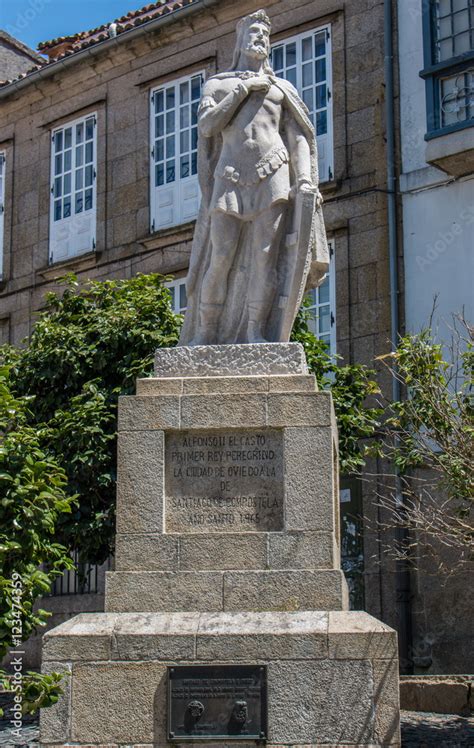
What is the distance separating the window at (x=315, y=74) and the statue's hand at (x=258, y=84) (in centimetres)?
1072

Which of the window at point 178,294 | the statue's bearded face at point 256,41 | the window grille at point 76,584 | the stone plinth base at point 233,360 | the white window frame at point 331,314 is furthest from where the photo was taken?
the window at point 178,294

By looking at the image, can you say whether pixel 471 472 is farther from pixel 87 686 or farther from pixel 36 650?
pixel 36 650

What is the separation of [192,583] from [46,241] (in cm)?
1675

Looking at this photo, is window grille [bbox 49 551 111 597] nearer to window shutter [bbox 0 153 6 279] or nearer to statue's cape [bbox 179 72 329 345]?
window shutter [bbox 0 153 6 279]

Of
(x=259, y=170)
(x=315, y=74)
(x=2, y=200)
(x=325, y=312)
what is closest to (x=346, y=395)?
(x=325, y=312)

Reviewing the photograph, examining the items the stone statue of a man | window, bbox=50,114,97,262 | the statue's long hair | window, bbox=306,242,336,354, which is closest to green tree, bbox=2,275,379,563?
window, bbox=306,242,336,354

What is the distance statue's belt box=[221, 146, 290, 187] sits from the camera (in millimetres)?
9203

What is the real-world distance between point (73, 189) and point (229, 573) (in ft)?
54.5

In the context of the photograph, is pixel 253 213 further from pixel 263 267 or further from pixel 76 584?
pixel 76 584

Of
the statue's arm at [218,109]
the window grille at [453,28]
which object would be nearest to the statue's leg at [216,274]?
the statue's arm at [218,109]

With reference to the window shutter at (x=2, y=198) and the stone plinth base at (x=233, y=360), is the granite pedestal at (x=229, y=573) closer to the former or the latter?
the stone plinth base at (x=233, y=360)

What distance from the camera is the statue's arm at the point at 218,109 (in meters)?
9.33

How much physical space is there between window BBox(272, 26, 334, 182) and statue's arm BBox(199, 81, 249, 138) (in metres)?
10.7

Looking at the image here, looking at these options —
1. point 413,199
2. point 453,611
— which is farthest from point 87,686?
point 413,199
